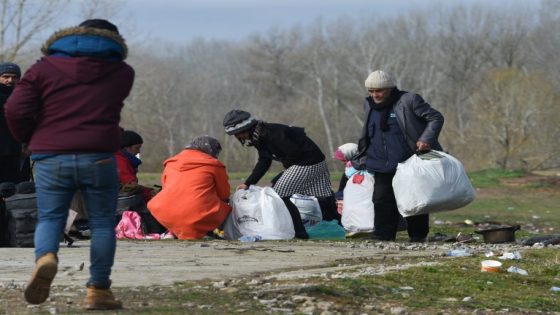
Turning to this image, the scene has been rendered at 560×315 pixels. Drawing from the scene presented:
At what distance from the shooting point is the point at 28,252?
10.7 m

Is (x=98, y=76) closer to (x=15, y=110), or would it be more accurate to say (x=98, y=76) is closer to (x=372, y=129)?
(x=15, y=110)

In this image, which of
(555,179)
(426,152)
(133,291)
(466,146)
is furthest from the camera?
(466,146)

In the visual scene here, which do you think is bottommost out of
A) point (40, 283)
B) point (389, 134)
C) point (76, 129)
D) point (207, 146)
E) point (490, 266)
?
point (490, 266)

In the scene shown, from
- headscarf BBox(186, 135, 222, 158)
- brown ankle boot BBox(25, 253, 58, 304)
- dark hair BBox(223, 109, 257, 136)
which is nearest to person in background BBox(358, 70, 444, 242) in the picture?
dark hair BBox(223, 109, 257, 136)

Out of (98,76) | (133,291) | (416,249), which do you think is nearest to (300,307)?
(133,291)

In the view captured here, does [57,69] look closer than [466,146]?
Yes

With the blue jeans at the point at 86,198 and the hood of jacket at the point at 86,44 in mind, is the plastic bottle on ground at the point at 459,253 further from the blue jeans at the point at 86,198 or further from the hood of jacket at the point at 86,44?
the hood of jacket at the point at 86,44

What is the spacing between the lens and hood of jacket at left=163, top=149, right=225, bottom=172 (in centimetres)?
1316

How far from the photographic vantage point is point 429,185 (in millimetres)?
12695

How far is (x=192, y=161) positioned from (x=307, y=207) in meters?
1.34

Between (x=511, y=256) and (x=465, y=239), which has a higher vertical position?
(x=511, y=256)

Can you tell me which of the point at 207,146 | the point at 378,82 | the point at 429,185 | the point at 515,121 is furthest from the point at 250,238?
the point at 515,121

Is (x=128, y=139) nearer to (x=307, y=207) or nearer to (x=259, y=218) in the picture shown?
(x=259, y=218)

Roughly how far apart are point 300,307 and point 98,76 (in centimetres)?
177
